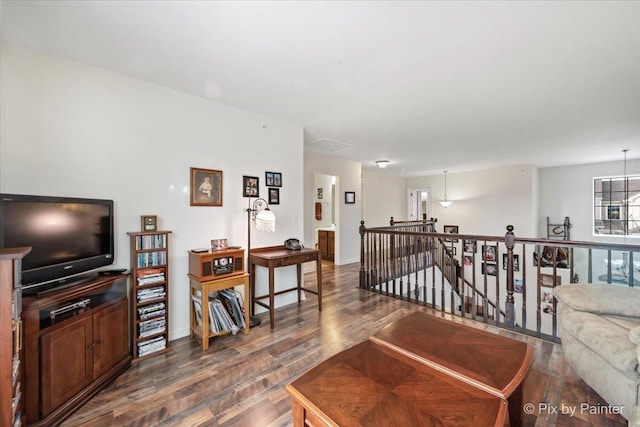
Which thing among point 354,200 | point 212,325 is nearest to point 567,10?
point 212,325

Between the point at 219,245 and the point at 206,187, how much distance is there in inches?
25.0

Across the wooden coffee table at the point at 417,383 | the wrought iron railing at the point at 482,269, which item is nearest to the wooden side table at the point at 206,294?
the wooden coffee table at the point at 417,383

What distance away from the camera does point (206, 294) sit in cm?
245

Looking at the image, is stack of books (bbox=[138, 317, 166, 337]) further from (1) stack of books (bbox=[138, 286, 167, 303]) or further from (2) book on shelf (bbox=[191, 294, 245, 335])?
(2) book on shelf (bbox=[191, 294, 245, 335])

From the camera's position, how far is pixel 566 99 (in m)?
2.83

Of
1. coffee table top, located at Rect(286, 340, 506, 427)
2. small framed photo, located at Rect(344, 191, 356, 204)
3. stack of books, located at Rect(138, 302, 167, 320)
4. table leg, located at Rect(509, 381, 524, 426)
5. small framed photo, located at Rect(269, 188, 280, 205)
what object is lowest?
table leg, located at Rect(509, 381, 524, 426)

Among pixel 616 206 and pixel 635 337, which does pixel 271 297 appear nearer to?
pixel 635 337

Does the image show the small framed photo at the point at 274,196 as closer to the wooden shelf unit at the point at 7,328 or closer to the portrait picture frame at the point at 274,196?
the portrait picture frame at the point at 274,196

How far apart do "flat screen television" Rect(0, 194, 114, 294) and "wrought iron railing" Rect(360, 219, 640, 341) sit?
3.31m

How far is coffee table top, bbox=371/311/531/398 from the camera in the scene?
1237mm

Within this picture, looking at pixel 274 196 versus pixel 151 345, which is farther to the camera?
pixel 274 196

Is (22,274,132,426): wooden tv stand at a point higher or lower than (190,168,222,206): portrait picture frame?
lower

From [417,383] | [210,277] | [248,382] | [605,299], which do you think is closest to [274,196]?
[210,277]

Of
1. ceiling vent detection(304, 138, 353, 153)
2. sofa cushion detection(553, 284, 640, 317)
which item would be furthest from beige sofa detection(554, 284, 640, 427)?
ceiling vent detection(304, 138, 353, 153)
